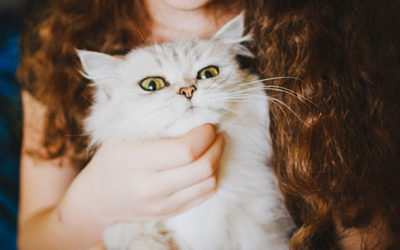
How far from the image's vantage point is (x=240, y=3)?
3.66ft

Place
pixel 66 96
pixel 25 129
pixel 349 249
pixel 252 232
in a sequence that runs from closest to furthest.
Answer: pixel 252 232 < pixel 349 249 < pixel 66 96 < pixel 25 129

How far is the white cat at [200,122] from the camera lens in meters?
0.70

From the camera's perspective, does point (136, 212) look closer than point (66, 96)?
Yes

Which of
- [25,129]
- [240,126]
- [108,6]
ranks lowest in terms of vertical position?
[240,126]

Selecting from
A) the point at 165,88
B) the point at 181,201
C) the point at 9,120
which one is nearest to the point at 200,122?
the point at 165,88

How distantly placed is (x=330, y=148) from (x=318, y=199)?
0.53ft

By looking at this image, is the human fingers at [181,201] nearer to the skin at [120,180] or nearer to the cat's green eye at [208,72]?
the skin at [120,180]

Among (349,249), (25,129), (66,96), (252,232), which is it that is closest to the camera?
(252,232)

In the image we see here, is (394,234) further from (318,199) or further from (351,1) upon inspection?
(351,1)

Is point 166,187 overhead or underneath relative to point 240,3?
underneath

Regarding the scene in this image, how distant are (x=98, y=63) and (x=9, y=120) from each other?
101cm

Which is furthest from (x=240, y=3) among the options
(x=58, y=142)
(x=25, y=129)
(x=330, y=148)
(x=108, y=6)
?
(x=25, y=129)

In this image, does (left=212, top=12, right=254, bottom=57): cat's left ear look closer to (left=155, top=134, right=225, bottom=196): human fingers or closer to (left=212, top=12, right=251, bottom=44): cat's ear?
(left=212, top=12, right=251, bottom=44): cat's ear

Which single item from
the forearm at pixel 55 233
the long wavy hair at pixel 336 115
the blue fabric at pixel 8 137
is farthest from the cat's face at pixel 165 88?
the blue fabric at pixel 8 137
